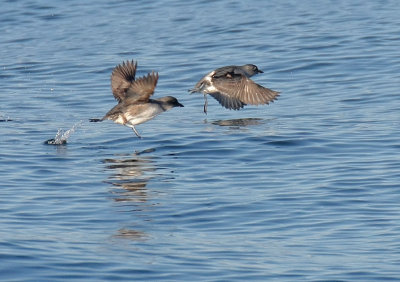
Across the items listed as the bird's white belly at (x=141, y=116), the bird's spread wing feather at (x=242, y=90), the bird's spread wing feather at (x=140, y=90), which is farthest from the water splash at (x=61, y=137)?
the bird's spread wing feather at (x=242, y=90)

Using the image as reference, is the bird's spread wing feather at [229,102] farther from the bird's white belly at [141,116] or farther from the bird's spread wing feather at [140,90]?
the bird's spread wing feather at [140,90]

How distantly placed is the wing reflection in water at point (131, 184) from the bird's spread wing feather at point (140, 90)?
2.52 ft

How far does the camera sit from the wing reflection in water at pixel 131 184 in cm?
943

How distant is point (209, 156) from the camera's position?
13.0m

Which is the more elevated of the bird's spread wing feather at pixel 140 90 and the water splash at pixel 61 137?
the bird's spread wing feather at pixel 140 90

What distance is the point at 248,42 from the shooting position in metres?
22.0

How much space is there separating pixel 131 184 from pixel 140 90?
2.14 meters

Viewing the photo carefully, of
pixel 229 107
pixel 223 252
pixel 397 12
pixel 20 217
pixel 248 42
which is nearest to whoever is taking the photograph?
pixel 223 252

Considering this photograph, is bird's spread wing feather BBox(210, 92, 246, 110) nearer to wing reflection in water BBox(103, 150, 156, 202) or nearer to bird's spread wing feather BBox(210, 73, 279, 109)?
bird's spread wing feather BBox(210, 73, 279, 109)

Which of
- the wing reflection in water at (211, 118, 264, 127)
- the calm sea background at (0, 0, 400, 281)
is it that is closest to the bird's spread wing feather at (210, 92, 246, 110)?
the calm sea background at (0, 0, 400, 281)

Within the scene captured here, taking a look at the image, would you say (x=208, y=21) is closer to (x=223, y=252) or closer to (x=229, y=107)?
(x=229, y=107)

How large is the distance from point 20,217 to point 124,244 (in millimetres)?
1524

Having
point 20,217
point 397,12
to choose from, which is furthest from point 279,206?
point 397,12

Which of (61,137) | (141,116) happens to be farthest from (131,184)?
(61,137)
